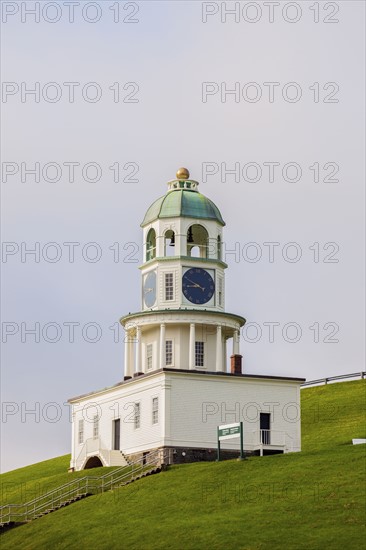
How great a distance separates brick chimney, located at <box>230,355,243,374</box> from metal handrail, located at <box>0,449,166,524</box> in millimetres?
6783

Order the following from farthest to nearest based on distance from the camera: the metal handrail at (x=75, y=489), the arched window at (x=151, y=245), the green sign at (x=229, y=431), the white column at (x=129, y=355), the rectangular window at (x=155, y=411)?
the arched window at (x=151, y=245)
the white column at (x=129, y=355)
the rectangular window at (x=155, y=411)
the green sign at (x=229, y=431)
the metal handrail at (x=75, y=489)

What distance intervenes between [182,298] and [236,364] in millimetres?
4652

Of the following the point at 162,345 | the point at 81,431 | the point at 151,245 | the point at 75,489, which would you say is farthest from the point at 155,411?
the point at 151,245

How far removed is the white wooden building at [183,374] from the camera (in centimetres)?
6875

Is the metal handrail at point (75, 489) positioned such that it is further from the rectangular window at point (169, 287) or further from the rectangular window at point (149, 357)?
the rectangular window at point (169, 287)

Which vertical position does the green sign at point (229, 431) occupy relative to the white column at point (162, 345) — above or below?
below

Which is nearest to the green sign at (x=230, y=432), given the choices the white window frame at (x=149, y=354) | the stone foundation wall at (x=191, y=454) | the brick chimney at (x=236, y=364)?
the stone foundation wall at (x=191, y=454)

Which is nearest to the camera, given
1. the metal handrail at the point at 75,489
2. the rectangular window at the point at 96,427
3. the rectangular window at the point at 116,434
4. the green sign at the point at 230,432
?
the metal handrail at the point at 75,489

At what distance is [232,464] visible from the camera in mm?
62000

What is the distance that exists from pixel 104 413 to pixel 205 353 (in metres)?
7.19

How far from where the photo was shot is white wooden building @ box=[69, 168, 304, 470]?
2707 inches

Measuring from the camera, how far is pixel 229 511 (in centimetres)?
5291

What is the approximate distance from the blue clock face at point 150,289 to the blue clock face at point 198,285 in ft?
6.21

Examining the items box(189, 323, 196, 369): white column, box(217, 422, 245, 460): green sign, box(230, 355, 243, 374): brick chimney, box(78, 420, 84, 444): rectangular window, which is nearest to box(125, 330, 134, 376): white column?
box(189, 323, 196, 369): white column
